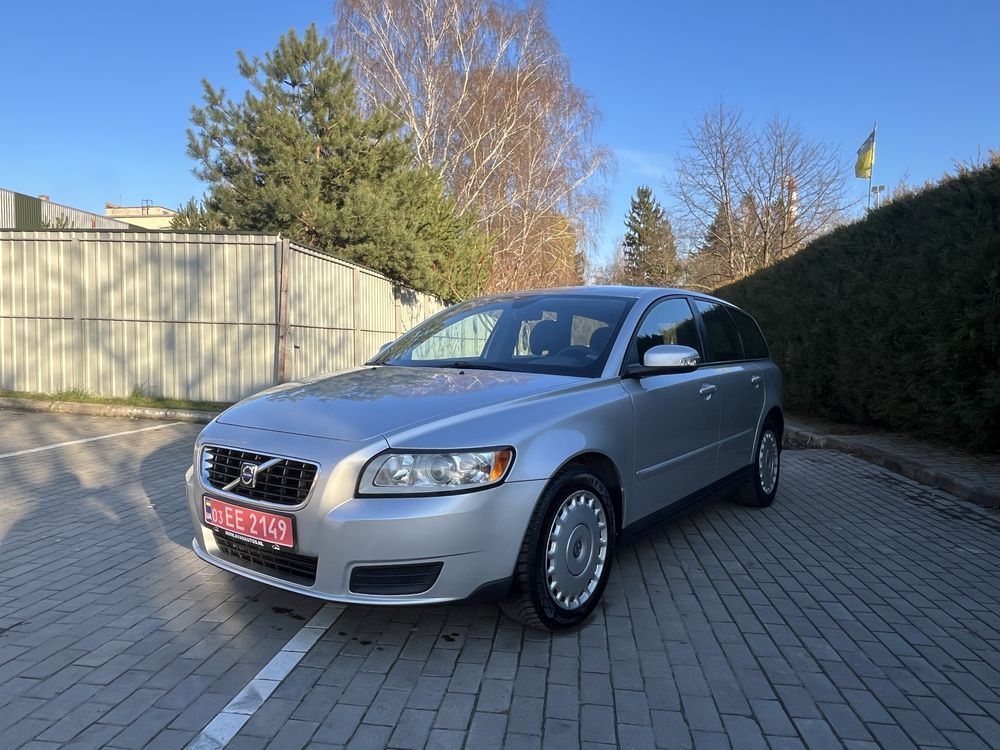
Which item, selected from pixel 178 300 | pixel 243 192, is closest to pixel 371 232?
pixel 243 192

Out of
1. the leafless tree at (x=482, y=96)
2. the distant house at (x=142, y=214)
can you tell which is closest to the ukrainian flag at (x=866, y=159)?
the leafless tree at (x=482, y=96)

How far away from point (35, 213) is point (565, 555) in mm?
40823

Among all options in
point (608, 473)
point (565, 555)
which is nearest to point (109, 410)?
point (608, 473)

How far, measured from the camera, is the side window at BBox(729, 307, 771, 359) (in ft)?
18.1

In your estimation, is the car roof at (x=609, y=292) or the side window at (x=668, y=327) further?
the car roof at (x=609, y=292)

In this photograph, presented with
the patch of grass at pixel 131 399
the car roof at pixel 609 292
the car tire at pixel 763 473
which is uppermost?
the car roof at pixel 609 292

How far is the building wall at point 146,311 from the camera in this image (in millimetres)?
11383

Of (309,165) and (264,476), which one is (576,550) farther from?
(309,165)

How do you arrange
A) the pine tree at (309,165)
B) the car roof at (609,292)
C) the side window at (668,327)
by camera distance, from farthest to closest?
1. the pine tree at (309,165)
2. the car roof at (609,292)
3. the side window at (668,327)

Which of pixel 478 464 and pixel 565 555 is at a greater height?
pixel 478 464

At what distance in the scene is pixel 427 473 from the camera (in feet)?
9.04

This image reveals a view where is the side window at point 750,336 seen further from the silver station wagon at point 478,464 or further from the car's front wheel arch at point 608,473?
the car's front wheel arch at point 608,473

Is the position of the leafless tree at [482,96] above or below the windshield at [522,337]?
above

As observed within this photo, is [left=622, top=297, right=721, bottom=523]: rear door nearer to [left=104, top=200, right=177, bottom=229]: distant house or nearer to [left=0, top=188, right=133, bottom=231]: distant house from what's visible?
[left=0, top=188, right=133, bottom=231]: distant house
